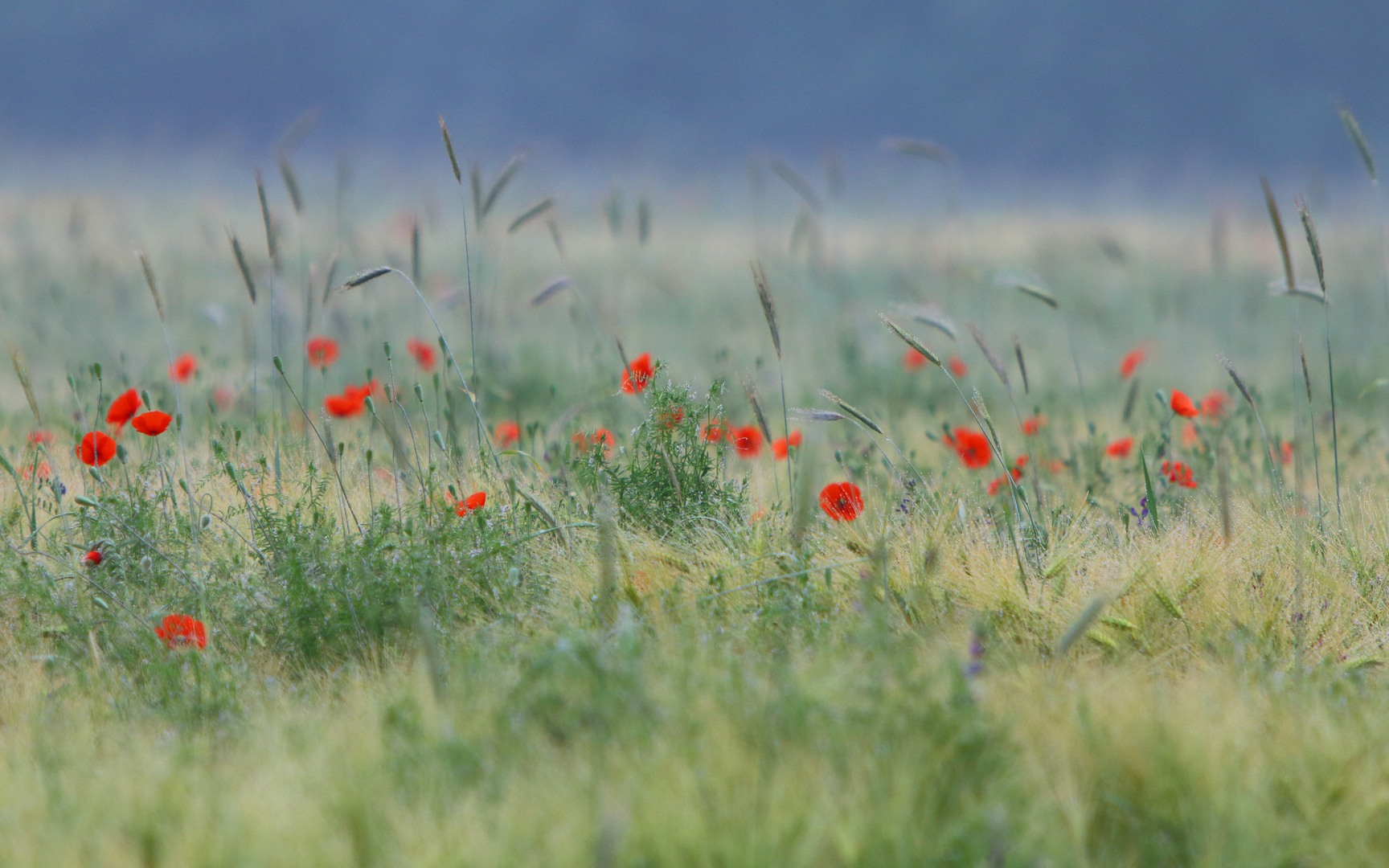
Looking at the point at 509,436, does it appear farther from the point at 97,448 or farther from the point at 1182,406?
the point at 1182,406

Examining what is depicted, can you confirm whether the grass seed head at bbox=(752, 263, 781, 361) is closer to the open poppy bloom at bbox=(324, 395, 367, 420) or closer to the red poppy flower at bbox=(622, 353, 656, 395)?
the red poppy flower at bbox=(622, 353, 656, 395)

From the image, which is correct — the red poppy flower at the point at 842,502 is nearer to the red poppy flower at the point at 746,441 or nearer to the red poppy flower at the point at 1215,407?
the red poppy flower at the point at 746,441

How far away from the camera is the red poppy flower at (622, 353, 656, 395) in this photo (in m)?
2.90

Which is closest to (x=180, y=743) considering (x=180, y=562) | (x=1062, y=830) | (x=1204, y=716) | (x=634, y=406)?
(x=180, y=562)

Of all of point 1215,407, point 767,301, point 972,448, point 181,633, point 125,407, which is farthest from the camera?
point 1215,407

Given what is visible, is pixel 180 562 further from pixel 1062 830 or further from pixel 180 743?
pixel 1062 830

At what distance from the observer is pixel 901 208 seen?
58.1ft

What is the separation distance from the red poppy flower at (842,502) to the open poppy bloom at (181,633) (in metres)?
1.61

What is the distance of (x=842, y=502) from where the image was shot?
281cm

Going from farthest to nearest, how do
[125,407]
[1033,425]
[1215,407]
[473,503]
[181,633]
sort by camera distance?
[1215,407] → [1033,425] → [125,407] → [473,503] → [181,633]

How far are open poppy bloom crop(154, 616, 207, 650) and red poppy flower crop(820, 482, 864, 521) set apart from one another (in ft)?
5.28

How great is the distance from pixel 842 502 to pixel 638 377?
27.4 inches

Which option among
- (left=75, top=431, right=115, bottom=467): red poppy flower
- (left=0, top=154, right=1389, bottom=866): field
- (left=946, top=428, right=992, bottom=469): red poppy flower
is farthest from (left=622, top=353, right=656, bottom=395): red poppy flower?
(left=75, top=431, right=115, bottom=467): red poppy flower

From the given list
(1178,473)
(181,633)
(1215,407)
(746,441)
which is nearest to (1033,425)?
(1178,473)
